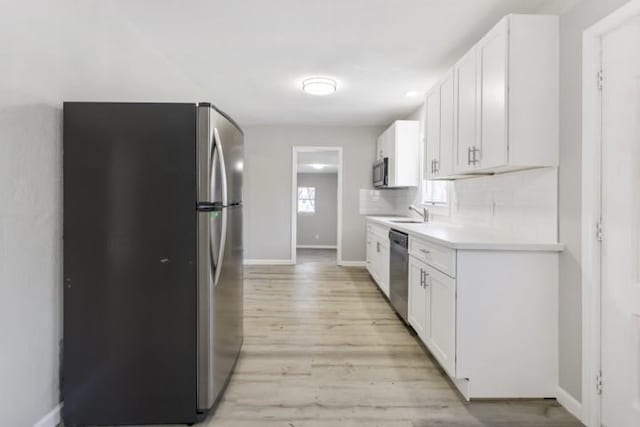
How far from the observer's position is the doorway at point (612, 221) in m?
1.58

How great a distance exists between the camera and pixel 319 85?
12.0 feet

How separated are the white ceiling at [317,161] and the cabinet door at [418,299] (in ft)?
13.7

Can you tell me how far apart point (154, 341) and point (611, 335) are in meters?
2.34

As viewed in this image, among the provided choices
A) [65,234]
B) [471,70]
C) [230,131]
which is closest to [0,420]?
[65,234]

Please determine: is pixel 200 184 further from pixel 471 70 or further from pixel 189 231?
pixel 471 70

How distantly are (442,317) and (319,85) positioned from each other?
2.66 metres

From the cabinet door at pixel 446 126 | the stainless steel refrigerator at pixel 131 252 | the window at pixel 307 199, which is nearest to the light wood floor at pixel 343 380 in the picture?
the stainless steel refrigerator at pixel 131 252

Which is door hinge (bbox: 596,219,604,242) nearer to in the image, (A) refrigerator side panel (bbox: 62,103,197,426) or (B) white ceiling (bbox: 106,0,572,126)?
(B) white ceiling (bbox: 106,0,572,126)

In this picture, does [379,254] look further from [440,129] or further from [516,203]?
[516,203]

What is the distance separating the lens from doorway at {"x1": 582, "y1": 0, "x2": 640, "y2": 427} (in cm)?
158

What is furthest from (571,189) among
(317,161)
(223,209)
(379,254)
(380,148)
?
(317,161)

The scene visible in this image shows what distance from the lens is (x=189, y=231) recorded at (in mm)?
1737

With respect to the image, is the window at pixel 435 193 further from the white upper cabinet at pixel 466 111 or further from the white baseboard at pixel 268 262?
the white baseboard at pixel 268 262

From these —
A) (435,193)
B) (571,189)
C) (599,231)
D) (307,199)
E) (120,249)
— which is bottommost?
(120,249)
